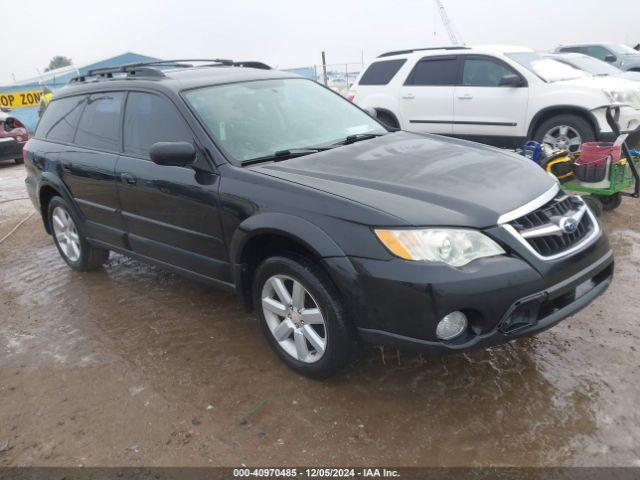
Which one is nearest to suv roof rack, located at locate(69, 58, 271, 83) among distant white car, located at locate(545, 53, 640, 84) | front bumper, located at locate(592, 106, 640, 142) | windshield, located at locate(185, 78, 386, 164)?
windshield, located at locate(185, 78, 386, 164)

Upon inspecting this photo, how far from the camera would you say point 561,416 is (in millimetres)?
2639

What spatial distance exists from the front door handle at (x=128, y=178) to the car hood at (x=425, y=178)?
1.10 m

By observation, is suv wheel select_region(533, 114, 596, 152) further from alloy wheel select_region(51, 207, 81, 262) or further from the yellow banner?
the yellow banner

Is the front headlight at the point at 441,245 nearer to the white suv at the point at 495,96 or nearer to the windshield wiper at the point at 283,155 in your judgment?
the windshield wiper at the point at 283,155

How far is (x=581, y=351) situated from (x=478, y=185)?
1235mm

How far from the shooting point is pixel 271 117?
3641 millimetres

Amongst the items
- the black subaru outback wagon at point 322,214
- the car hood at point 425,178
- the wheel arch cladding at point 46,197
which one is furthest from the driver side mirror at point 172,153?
the wheel arch cladding at point 46,197

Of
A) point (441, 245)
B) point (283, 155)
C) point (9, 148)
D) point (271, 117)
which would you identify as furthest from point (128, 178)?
point (9, 148)

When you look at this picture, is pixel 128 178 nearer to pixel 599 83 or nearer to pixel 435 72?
pixel 435 72

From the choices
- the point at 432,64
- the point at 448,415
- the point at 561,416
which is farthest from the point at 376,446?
the point at 432,64

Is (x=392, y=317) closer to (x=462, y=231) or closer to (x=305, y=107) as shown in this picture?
(x=462, y=231)

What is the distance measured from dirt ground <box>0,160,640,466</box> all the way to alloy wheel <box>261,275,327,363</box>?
7.6 inches

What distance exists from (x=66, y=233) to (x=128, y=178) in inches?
65.0

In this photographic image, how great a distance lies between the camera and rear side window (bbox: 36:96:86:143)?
15.0 ft
